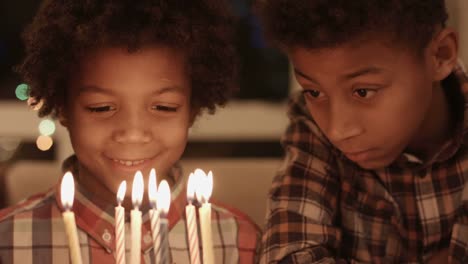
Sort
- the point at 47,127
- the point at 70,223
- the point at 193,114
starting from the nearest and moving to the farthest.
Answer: the point at 70,223
the point at 193,114
the point at 47,127

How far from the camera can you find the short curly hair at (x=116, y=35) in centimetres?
131

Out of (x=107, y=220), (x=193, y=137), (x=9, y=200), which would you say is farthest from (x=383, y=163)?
(x=193, y=137)

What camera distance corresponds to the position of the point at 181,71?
54.6 inches

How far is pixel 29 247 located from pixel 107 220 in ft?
0.53

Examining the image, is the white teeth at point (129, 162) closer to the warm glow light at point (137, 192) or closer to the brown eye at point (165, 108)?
the brown eye at point (165, 108)

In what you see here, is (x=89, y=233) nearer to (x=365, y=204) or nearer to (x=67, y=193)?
(x=67, y=193)

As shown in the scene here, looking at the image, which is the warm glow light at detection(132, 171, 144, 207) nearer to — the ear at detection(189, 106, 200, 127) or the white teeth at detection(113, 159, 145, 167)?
the white teeth at detection(113, 159, 145, 167)

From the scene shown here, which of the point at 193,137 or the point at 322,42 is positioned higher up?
the point at 193,137

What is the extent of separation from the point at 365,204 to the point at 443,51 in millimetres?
384

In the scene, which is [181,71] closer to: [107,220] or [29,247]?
[107,220]

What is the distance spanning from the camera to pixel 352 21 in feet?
4.14

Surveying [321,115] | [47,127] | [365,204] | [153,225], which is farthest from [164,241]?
[47,127]

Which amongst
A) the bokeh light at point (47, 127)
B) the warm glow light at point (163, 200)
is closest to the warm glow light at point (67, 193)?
the warm glow light at point (163, 200)

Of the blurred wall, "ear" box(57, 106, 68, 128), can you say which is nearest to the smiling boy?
"ear" box(57, 106, 68, 128)
